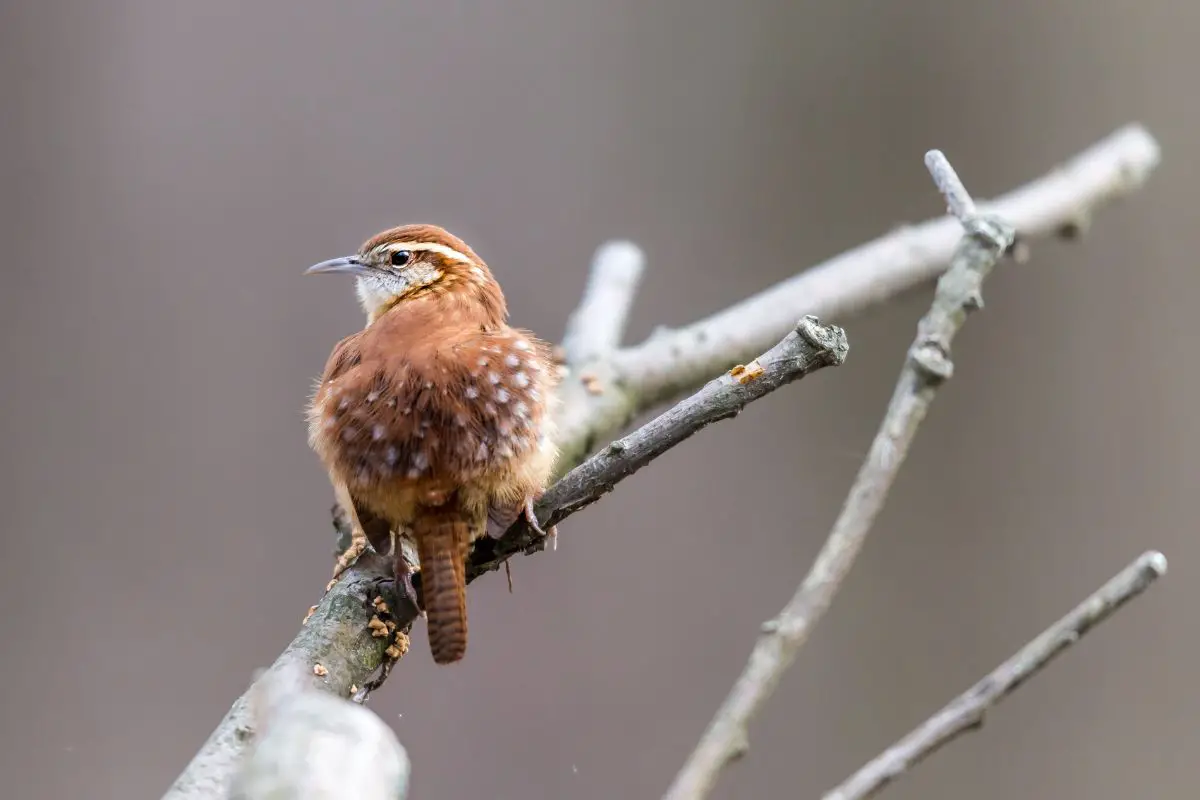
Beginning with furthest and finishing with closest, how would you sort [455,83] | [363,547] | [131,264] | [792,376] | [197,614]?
[455,83] → [131,264] → [197,614] → [363,547] → [792,376]

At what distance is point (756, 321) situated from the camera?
291 cm

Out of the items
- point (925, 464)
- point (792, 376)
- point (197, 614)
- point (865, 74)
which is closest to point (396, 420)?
point (792, 376)

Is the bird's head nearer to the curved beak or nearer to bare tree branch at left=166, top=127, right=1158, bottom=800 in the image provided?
the curved beak

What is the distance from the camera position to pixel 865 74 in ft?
16.1

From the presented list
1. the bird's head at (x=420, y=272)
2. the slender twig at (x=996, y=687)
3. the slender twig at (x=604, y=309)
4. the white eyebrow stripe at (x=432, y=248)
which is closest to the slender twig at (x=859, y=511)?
the slender twig at (x=996, y=687)

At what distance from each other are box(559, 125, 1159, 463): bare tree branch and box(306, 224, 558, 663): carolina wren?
0.81 meters

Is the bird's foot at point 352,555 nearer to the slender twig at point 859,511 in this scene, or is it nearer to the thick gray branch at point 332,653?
the thick gray branch at point 332,653

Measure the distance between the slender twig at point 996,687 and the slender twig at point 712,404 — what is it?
0.48 m

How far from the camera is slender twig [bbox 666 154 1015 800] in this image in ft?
5.26

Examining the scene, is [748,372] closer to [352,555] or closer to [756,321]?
[352,555]

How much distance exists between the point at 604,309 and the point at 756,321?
423mm

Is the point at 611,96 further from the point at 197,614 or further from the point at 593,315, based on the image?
the point at 197,614

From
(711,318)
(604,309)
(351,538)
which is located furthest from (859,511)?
(604,309)

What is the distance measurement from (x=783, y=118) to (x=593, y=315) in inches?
86.1
